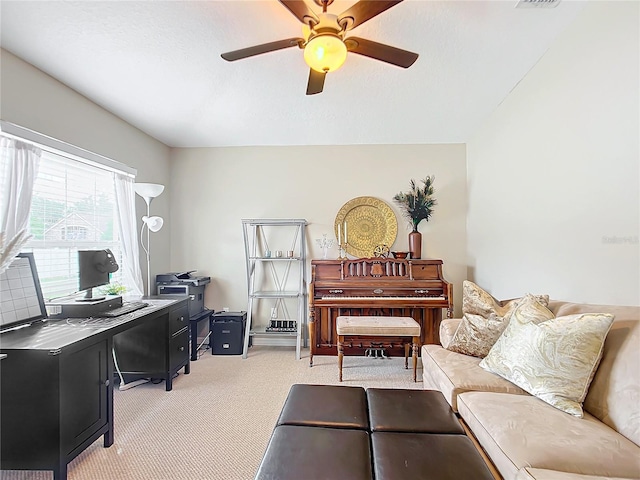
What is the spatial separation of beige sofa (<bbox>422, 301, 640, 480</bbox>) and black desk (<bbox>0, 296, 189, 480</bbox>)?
85.5 inches

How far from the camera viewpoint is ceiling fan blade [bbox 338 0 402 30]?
56.4 inches

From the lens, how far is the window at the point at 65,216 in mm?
2480

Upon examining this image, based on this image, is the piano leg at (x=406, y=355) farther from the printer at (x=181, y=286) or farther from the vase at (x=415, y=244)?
the printer at (x=181, y=286)

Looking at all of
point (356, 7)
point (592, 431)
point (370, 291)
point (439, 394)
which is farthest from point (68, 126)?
point (592, 431)

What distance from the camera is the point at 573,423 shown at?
1.38 m

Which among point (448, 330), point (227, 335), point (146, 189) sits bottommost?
point (227, 335)

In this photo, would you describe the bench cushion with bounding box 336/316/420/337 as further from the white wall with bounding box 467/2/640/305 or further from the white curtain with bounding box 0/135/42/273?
the white curtain with bounding box 0/135/42/273

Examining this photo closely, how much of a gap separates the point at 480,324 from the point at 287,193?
278 cm

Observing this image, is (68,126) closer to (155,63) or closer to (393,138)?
(155,63)

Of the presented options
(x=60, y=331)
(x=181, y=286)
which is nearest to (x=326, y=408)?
(x=60, y=331)

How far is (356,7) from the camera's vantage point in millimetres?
1477

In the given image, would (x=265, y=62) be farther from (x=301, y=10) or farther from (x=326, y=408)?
(x=326, y=408)

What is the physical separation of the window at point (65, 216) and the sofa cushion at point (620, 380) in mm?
3742

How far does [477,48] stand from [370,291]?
7.87ft
